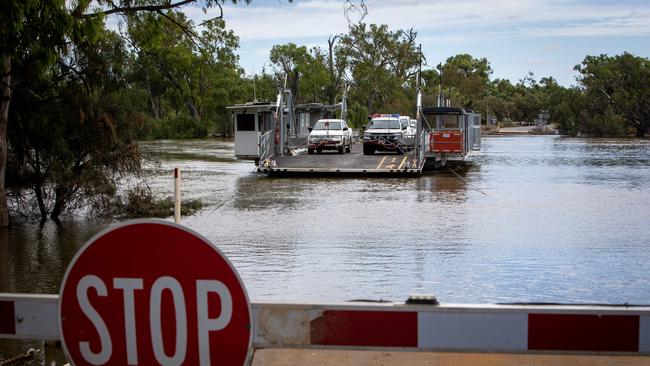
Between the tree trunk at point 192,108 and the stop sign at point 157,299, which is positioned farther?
the tree trunk at point 192,108

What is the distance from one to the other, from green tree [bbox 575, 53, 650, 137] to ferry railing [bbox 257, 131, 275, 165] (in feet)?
197

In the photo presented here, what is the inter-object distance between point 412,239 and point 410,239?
37 millimetres

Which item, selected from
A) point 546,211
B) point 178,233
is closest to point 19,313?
point 178,233

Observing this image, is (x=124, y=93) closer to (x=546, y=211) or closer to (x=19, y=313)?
(x=546, y=211)

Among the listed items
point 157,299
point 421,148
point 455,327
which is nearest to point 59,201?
point 421,148

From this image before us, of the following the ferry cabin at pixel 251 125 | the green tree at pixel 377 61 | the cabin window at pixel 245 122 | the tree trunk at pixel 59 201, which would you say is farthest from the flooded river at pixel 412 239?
the green tree at pixel 377 61

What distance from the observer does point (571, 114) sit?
92.4 m

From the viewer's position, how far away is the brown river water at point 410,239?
36.6 feet

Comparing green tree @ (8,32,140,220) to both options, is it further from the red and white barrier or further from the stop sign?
the red and white barrier

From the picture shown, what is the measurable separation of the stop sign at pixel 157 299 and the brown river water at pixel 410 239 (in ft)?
16.3

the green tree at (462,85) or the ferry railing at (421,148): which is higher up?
the green tree at (462,85)

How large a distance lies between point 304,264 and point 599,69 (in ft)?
267

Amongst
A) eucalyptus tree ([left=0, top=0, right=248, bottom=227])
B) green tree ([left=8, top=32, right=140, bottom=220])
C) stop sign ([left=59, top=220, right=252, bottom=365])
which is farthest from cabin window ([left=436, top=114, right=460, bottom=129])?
stop sign ([left=59, top=220, right=252, bottom=365])

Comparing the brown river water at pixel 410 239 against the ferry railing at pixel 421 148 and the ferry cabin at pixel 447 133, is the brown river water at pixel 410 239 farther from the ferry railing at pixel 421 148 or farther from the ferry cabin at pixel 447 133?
the ferry cabin at pixel 447 133
